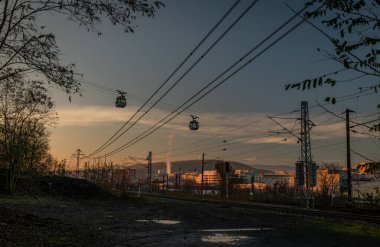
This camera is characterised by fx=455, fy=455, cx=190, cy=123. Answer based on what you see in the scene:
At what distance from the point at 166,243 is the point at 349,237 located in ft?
25.4

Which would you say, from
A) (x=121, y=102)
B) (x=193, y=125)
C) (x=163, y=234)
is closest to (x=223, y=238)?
(x=163, y=234)

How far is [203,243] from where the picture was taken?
1501 cm

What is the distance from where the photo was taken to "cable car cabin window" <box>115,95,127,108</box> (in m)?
32.0

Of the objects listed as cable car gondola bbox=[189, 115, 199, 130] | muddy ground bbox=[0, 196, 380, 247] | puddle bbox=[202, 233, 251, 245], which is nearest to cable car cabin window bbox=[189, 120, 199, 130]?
cable car gondola bbox=[189, 115, 199, 130]

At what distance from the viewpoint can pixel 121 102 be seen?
105 ft

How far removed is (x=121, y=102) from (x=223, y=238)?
1773 cm

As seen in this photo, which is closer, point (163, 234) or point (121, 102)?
point (163, 234)

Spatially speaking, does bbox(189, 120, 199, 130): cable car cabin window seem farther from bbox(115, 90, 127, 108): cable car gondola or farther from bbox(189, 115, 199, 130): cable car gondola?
bbox(115, 90, 127, 108): cable car gondola

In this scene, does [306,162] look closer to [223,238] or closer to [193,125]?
[193,125]

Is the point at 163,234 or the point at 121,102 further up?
the point at 121,102

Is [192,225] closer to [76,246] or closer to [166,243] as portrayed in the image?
[166,243]

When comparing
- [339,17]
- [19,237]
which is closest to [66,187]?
[19,237]

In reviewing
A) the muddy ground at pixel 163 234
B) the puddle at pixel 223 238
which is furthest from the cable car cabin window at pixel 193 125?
the puddle at pixel 223 238

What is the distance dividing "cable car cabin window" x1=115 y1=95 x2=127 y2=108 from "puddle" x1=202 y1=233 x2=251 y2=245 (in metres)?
16.5
